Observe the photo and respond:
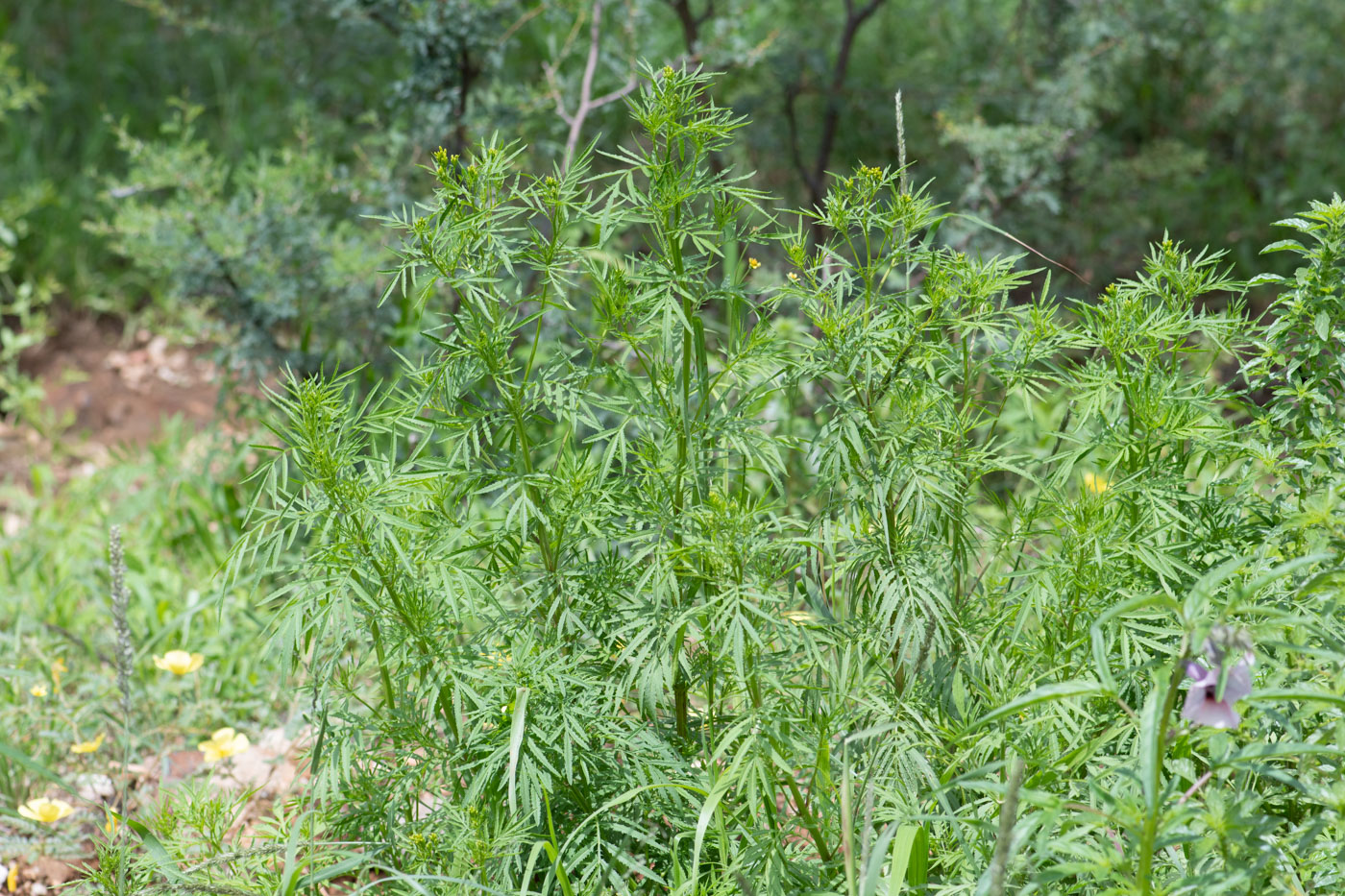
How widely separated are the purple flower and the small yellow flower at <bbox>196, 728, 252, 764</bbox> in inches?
67.8

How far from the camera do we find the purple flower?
130 cm

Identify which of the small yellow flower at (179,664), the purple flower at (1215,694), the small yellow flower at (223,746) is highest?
the purple flower at (1215,694)

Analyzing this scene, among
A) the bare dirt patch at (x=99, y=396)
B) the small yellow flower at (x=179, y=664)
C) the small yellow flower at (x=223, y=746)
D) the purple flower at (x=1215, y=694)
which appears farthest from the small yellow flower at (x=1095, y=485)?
the bare dirt patch at (x=99, y=396)

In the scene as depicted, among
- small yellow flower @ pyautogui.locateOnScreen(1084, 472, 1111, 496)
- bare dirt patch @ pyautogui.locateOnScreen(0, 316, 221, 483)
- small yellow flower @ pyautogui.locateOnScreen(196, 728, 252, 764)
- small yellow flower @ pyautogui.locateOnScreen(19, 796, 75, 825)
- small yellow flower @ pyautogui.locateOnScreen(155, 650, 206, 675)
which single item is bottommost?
small yellow flower @ pyautogui.locateOnScreen(19, 796, 75, 825)

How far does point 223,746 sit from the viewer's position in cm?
227

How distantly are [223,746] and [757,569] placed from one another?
126cm

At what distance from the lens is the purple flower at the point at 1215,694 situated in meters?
1.30

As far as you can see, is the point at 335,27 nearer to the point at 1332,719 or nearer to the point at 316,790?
the point at 316,790

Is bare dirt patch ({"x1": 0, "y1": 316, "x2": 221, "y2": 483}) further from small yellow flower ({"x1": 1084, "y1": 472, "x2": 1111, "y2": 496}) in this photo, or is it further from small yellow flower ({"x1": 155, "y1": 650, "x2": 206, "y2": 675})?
small yellow flower ({"x1": 1084, "y1": 472, "x2": 1111, "y2": 496})

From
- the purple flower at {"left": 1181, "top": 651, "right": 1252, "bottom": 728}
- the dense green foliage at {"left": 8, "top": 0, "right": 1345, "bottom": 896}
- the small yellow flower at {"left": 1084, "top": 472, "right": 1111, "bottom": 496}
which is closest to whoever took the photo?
the purple flower at {"left": 1181, "top": 651, "right": 1252, "bottom": 728}

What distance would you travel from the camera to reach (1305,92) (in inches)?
201

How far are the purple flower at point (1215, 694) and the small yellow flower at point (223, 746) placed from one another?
5.65 ft

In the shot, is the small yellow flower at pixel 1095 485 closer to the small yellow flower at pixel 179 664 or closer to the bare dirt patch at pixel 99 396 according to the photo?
the small yellow flower at pixel 179 664

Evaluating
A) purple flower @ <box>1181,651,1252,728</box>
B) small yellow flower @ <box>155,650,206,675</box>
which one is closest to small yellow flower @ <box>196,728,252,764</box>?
small yellow flower @ <box>155,650,206,675</box>
